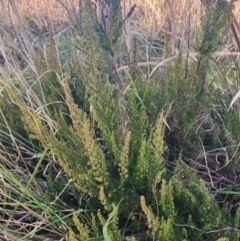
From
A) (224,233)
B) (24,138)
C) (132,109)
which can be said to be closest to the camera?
(224,233)

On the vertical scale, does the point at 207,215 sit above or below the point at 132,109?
below

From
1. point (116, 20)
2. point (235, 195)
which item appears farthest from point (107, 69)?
point (235, 195)

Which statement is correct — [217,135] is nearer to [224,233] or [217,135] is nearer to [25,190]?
[224,233]

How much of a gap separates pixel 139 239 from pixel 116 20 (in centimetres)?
57

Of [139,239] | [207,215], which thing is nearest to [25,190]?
[139,239]

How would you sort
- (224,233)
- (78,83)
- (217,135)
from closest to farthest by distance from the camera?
(224,233), (217,135), (78,83)

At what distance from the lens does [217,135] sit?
121 centimetres

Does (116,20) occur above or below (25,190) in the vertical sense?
above

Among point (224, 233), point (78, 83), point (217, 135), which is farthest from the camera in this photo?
point (78, 83)

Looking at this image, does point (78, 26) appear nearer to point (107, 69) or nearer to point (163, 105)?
point (107, 69)

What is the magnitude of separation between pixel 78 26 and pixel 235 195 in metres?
0.66

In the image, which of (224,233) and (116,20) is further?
(116,20)

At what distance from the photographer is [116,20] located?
3.63 ft

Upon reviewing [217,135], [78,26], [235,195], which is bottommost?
[235,195]
